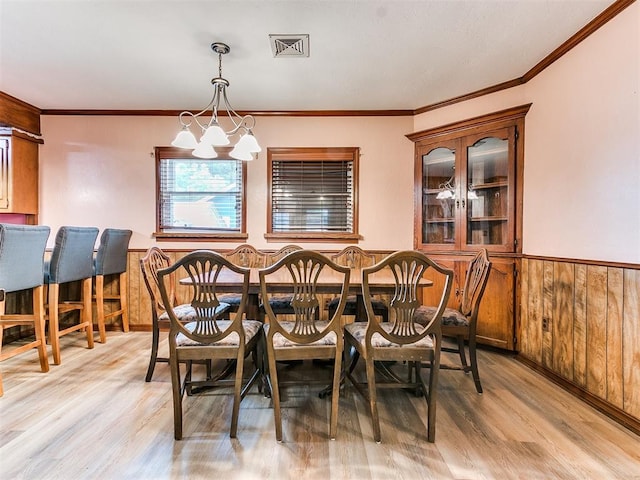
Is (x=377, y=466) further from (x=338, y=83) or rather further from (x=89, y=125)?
(x=89, y=125)

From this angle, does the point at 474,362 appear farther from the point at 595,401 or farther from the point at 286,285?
the point at 286,285

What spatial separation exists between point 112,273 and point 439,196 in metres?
3.57

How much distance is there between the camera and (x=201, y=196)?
368 cm

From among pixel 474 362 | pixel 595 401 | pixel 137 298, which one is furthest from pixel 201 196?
pixel 595 401

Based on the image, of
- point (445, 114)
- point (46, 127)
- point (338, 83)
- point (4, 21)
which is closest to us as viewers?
point (4, 21)

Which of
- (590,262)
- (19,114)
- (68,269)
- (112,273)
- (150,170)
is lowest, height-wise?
(112,273)

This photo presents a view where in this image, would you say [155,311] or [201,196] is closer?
[155,311]

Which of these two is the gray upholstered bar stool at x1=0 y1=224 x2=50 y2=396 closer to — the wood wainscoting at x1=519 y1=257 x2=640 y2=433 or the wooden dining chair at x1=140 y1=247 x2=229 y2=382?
the wooden dining chair at x1=140 y1=247 x2=229 y2=382

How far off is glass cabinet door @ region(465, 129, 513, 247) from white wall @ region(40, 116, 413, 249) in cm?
68

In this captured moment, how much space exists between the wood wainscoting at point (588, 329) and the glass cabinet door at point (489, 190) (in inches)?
16.9

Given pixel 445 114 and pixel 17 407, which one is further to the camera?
pixel 445 114

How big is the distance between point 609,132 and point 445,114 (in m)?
1.62

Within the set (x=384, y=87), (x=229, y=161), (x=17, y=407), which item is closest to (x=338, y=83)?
(x=384, y=87)

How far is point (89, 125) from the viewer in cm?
363
